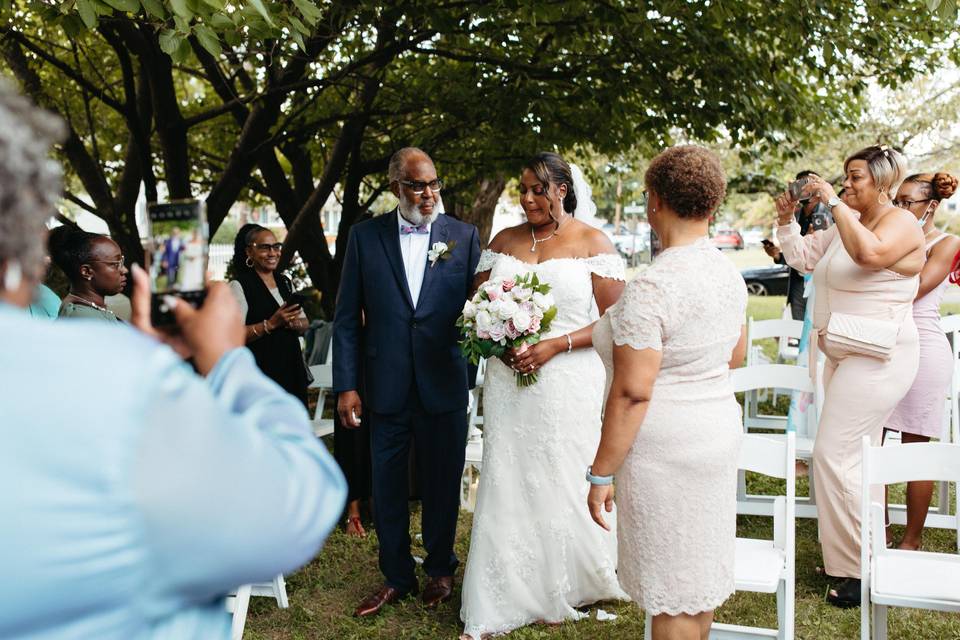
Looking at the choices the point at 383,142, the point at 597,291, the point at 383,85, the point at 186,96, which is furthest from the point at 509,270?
the point at 186,96

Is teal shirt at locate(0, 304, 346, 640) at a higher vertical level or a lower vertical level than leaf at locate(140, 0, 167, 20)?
lower

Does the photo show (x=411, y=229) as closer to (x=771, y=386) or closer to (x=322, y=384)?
(x=771, y=386)

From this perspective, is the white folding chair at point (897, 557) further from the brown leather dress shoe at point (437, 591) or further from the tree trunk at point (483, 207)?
the tree trunk at point (483, 207)

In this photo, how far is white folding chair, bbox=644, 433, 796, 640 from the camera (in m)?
3.67

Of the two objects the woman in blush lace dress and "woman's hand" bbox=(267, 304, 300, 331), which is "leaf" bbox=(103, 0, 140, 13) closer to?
"woman's hand" bbox=(267, 304, 300, 331)

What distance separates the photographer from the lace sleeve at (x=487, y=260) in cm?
468

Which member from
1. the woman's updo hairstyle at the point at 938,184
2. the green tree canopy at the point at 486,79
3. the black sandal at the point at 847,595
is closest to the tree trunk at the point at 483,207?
the green tree canopy at the point at 486,79

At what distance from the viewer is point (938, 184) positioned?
5.59 m

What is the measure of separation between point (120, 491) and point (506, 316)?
316 cm

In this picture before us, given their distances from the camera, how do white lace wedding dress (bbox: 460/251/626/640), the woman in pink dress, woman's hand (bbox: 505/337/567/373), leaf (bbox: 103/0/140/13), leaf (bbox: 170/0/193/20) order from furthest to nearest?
the woman in pink dress, white lace wedding dress (bbox: 460/251/626/640), woman's hand (bbox: 505/337/567/373), leaf (bbox: 103/0/140/13), leaf (bbox: 170/0/193/20)

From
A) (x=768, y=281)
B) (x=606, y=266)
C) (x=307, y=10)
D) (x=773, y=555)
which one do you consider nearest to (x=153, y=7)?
(x=307, y=10)

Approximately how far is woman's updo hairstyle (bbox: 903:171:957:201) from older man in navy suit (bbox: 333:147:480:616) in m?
2.98

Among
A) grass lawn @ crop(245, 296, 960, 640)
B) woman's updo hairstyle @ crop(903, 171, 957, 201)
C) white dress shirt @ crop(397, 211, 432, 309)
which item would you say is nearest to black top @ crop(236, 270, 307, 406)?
grass lawn @ crop(245, 296, 960, 640)

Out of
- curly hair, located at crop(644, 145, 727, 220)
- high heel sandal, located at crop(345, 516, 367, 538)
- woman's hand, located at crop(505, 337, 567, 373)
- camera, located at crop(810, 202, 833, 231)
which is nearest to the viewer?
curly hair, located at crop(644, 145, 727, 220)
